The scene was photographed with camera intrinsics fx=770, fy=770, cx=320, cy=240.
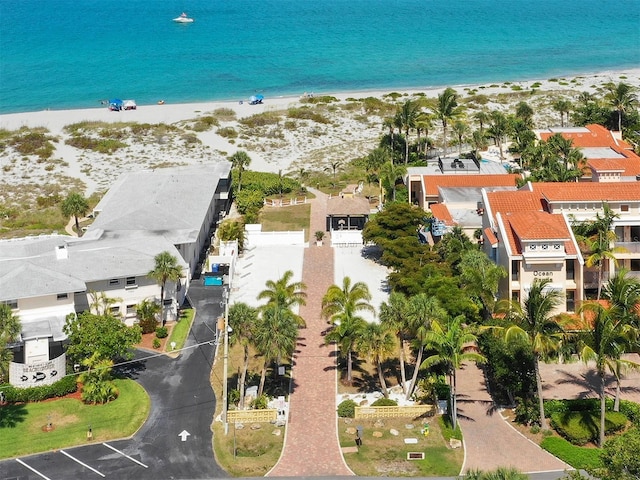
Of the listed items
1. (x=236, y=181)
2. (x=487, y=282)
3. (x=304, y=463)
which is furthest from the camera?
(x=236, y=181)

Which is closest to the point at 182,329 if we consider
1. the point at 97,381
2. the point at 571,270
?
the point at 97,381

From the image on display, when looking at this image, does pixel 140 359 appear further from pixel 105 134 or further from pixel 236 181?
pixel 105 134

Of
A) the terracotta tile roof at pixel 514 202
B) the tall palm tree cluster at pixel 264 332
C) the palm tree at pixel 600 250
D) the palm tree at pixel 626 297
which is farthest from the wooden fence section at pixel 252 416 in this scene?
the terracotta tile roof at pixel 514 202

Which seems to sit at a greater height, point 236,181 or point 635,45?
point 635,45

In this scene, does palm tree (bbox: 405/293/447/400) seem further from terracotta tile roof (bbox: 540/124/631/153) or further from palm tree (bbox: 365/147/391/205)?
terracotta tile roof (bbox: 540/124/631/153)

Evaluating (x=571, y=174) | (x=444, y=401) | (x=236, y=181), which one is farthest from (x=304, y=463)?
(x=236, y=181)

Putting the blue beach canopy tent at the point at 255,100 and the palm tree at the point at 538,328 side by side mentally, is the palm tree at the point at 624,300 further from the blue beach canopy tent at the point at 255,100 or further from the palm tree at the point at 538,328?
the blue beach canopy tent at the point at 255,100
